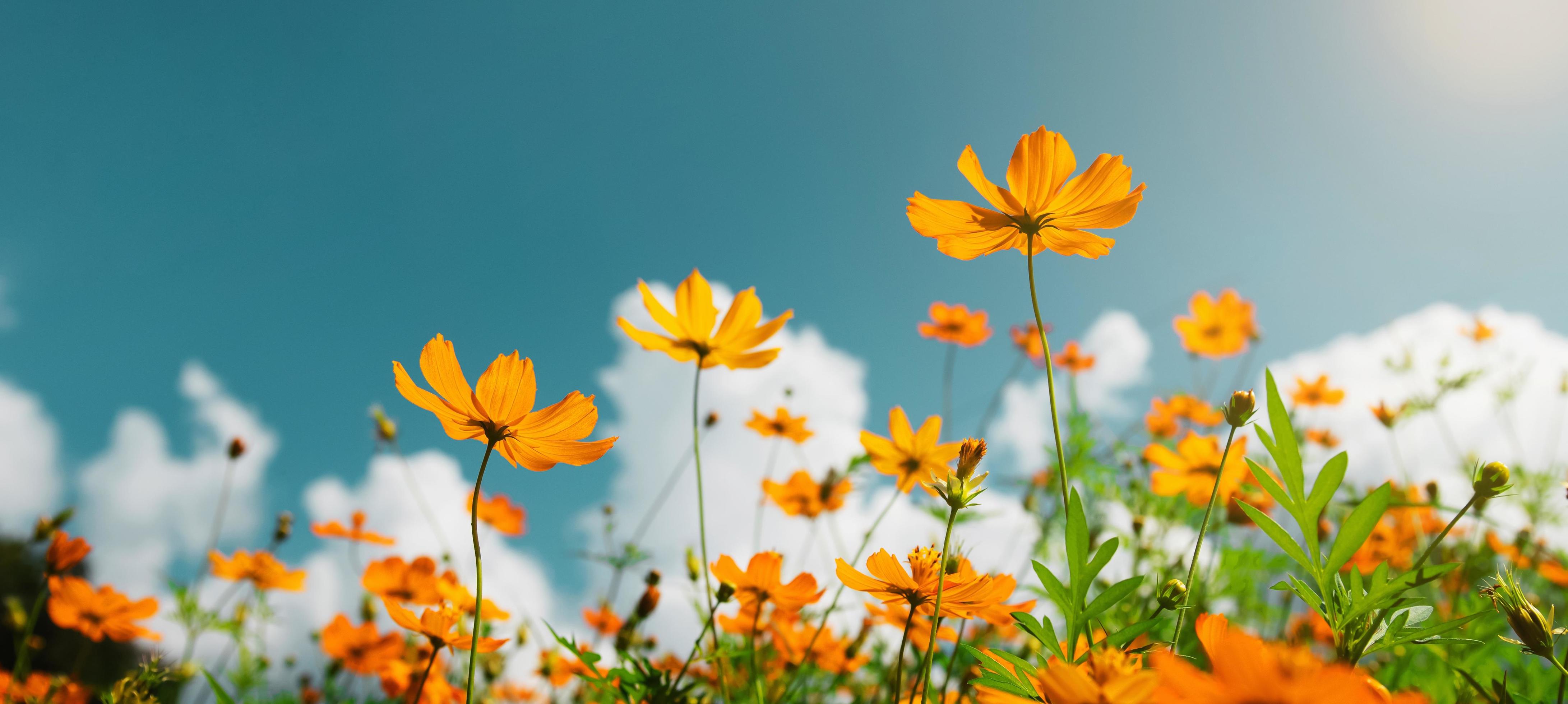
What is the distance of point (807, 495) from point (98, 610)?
1.49m

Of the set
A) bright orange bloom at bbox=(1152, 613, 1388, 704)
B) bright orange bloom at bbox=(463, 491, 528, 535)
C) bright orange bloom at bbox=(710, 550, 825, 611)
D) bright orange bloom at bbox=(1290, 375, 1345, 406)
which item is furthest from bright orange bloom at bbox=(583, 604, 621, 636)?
bright orange bloom at bbox=(1290, 375, 1345, 406)

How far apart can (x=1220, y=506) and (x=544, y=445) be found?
1.60 meters

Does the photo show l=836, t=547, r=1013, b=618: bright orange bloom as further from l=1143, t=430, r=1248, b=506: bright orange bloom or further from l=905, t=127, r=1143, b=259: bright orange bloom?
l=1143, t=430, r=1248, b=506: bright orange bloom

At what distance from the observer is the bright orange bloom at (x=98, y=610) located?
4.64 feet

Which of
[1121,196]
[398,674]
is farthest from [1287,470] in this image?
[398,674]

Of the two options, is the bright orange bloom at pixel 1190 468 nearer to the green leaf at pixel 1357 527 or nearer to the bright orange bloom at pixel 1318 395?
the green leaf at pixel 1357 527

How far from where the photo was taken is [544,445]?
61 centimetres

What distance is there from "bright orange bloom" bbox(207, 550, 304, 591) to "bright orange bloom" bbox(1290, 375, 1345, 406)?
332cm

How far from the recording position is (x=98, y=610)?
145 centimetres

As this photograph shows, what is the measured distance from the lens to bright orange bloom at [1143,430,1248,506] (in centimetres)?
130

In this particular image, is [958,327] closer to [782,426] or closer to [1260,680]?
[782,426]

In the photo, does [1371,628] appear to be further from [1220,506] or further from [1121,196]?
[1220,506]

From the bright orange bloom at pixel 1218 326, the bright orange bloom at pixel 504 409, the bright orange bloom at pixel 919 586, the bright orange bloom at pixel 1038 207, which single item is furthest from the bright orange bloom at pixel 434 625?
the bright orange bloom at pixel 1218 326

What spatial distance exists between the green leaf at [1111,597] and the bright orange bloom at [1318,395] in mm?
2737
